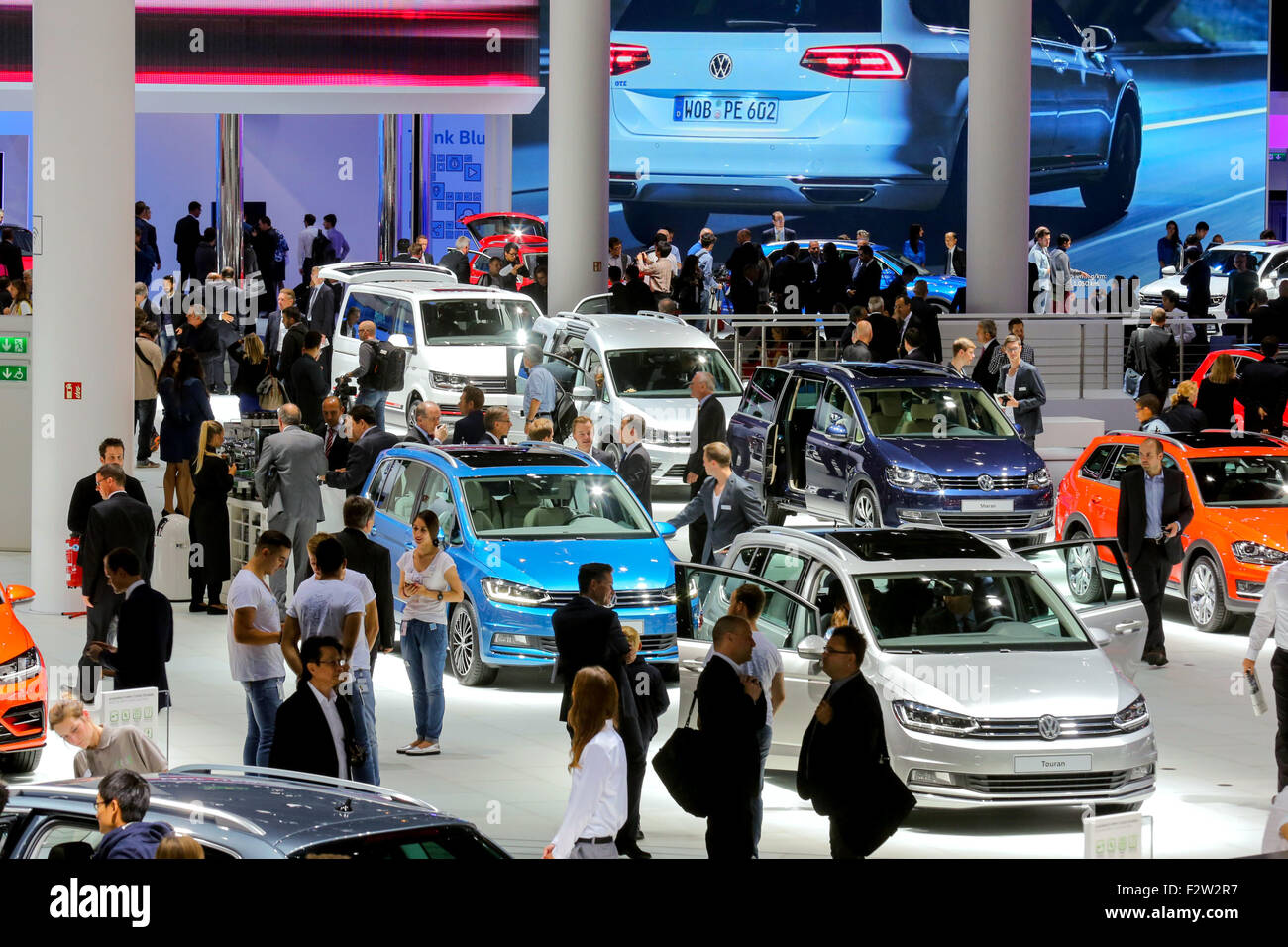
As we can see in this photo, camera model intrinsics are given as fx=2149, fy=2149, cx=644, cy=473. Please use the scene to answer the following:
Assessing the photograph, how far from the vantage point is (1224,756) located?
14586 millimetres

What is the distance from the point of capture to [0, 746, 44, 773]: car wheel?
1327cm

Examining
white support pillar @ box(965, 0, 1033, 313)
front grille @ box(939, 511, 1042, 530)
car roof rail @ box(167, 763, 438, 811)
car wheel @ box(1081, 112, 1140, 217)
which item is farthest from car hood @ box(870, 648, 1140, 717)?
car wheel @ box(1081, 112, 1140, 217)

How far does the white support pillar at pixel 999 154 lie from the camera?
1281 inches

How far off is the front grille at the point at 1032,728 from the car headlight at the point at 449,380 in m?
14.5

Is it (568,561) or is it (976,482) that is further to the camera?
(976,482)

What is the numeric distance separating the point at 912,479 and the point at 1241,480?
10.1 feet

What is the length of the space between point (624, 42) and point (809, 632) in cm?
3400

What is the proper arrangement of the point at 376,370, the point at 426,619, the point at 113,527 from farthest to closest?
the point at 376,370 < the point at 113,527 < the point at 426,619

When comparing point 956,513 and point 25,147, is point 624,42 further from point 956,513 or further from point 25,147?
point 956,513

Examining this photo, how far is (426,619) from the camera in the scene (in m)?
13.9

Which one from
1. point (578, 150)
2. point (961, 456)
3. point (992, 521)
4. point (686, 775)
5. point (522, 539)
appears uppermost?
point (578, 150)

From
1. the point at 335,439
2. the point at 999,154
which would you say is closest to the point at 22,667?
the point at 335,439

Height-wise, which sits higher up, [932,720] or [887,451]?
[887,451]

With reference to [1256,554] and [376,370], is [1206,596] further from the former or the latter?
[376,370]
